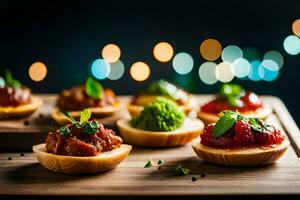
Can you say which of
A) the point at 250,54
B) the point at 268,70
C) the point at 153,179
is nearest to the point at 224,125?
the point at 153,179

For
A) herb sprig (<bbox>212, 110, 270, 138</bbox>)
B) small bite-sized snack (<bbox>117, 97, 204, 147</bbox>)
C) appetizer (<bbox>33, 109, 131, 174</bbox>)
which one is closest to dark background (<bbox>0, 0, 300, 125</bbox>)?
small bite-sized snack (<bbox>117, 97, 204, 147</bbox>)

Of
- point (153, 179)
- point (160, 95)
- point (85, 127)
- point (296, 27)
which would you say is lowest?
point (153, 179)

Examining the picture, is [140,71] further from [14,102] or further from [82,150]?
[82,150]

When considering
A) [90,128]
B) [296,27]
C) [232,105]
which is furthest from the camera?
[296,27]

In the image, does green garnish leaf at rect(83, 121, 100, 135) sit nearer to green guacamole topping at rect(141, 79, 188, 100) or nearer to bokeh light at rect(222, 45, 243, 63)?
green guacamole topping at rect(141, 79, 188, 100)

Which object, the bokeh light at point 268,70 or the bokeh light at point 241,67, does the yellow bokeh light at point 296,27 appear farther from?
the bokeh light at point 241,67
